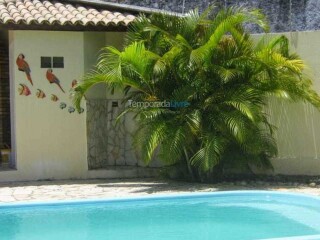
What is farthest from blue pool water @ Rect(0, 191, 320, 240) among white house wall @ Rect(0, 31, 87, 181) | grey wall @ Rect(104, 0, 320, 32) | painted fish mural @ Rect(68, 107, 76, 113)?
grey wall @ Rect(104, 0, 320, 32)

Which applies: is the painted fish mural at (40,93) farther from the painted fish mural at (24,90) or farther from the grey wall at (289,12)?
the grey wall at (289,12)

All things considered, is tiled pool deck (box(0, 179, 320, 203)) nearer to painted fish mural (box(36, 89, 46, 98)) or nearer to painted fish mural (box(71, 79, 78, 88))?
painted fish mural (box(36, 89, 46, 98))

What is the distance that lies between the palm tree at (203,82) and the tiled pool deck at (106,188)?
0.60 meters

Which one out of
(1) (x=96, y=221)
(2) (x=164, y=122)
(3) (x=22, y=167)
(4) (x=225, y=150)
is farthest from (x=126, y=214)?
(3) (x=22, y=167)

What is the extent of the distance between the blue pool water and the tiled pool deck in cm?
80

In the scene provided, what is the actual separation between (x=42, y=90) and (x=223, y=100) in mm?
4758

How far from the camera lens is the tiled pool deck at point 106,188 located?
35.6ft

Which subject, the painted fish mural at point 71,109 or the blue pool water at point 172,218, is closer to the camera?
the blue pool water at point 172,218

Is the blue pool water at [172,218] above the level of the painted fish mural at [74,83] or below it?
below

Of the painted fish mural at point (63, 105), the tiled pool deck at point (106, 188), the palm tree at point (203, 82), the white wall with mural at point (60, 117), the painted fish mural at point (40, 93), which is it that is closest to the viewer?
the tiled pool deck at point (106, 188)

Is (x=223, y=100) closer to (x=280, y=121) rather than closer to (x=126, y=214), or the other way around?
(x=280, y=121)

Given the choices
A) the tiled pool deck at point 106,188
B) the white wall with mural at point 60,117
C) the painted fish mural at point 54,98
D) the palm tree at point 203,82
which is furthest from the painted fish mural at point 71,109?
the tiled pool deck at point 106,188

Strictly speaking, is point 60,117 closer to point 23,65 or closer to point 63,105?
point 63,105

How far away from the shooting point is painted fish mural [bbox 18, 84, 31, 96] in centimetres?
1325
